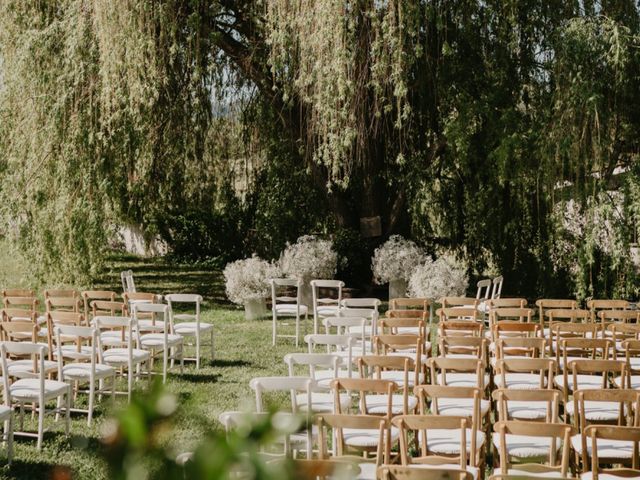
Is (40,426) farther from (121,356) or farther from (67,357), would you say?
(67,357)

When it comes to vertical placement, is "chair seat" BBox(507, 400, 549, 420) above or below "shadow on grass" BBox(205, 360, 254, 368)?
above

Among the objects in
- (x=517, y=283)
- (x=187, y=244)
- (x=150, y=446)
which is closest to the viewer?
(x=150, y=446)

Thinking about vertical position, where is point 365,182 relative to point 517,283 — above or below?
above

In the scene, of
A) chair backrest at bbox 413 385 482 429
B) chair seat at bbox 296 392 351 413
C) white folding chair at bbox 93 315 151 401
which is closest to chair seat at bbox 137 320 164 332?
white folding chair at bbox 93 315 151 401

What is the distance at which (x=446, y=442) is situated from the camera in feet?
16.9

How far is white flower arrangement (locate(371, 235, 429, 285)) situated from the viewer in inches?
597

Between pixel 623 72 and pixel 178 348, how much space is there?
728 cm

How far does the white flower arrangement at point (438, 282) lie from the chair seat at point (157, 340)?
5556mm

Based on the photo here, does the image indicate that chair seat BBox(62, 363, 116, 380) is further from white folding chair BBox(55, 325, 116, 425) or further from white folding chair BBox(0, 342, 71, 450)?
white folding chair BBox(0, 342, 71, 450)

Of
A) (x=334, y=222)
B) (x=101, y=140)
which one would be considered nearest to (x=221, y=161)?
(x=334, y=222)

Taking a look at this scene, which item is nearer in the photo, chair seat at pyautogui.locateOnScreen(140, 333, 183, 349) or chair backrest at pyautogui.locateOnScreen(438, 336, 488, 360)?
chair backrest at pyautogui.locateOnScreen(438, 336, 488, 360)

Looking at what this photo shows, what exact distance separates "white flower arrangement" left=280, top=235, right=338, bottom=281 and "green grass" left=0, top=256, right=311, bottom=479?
1215mm

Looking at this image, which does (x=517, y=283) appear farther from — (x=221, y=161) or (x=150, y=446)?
(x=150, y=446)

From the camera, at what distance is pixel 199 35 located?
14281mm
